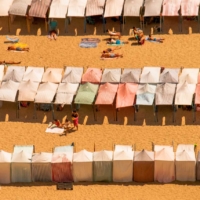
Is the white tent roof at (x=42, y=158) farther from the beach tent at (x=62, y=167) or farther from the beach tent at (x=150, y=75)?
the beach tent at (x=150, y=75)

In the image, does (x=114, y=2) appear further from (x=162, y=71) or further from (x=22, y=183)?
(x=22, y=183)

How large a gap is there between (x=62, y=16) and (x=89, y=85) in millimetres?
8961

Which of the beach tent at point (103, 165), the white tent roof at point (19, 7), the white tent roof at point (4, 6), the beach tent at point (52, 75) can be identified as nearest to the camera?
the beach tent at point (103, 165)

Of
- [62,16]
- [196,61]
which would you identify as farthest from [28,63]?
[196,61]

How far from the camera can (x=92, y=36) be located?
307 feet

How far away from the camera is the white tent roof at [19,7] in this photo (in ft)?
309

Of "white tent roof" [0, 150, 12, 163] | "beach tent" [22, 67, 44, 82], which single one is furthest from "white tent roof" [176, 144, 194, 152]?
"beach tent" [22, 67, 44, 82]

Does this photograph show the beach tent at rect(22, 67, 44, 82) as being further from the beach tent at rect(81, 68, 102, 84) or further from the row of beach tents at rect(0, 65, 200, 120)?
the beach tent at rect(81, 68, 102, 84)

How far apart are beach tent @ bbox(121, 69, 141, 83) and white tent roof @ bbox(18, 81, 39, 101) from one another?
6.04 metres

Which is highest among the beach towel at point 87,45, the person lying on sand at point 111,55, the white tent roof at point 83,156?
the beach towel at point 87,45

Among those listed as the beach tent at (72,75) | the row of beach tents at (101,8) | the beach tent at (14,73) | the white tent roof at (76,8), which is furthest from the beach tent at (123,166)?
the white tent roof at (76,8)

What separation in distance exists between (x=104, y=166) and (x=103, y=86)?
27.0ft

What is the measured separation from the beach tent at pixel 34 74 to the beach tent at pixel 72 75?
1.73 m

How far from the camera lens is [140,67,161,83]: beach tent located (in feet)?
284
